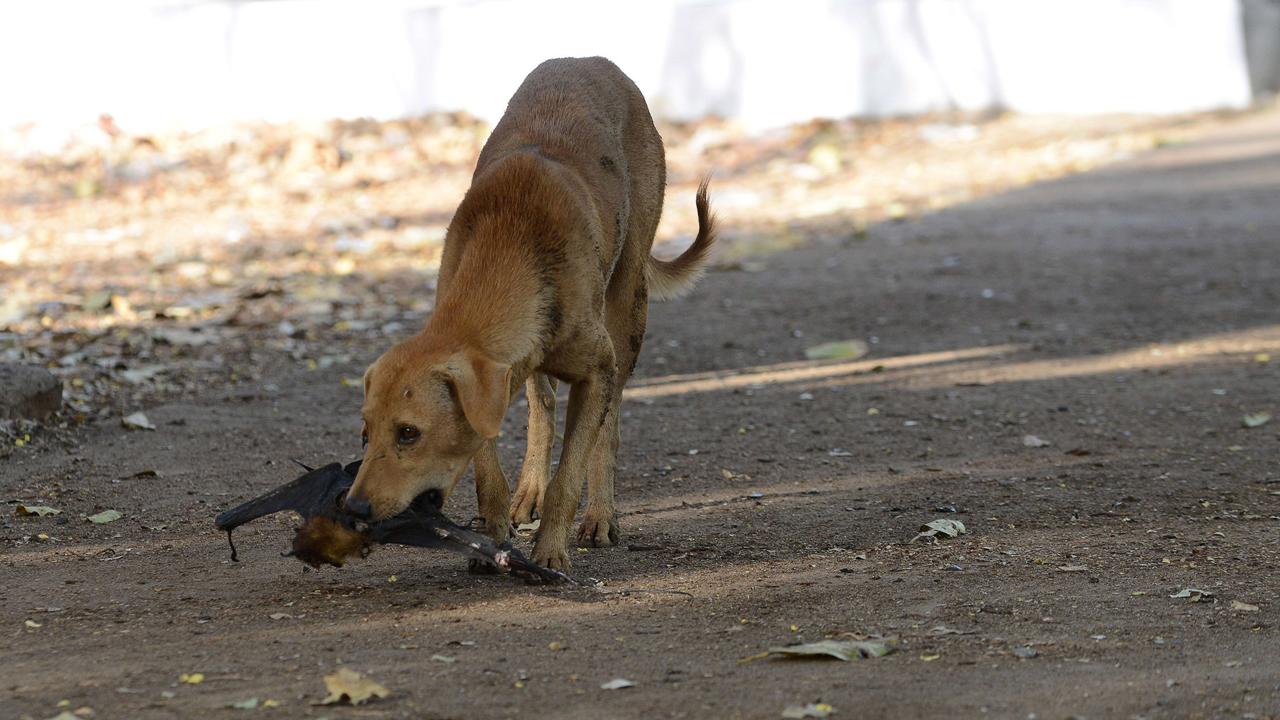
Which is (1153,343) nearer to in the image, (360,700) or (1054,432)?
(1054,432)

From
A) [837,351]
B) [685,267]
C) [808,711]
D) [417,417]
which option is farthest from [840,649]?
[837,351]

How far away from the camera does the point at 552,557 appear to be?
459 centimetres

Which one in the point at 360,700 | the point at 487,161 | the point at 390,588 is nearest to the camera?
the point at 360,700

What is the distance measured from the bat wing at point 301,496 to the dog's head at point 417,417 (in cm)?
21

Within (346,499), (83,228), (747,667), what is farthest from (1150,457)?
(83,228)

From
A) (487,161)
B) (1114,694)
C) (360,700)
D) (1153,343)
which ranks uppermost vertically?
(487,161)

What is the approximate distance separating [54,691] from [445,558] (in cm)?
154

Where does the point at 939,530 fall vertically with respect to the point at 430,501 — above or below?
below

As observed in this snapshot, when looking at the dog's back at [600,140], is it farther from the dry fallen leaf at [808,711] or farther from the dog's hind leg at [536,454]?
the dry fallen leaf at [808,711]

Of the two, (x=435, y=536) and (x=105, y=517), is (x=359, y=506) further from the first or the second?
(x=105, y=517)

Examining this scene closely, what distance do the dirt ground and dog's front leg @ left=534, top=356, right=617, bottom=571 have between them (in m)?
0.17

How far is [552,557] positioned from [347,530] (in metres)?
0.70

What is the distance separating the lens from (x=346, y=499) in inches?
159

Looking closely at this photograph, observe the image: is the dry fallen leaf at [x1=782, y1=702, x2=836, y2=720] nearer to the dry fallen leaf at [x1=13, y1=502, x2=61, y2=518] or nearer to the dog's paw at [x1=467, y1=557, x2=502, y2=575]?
the dog's paw at [x1=467, y1=557, x2=502, y2=575]
